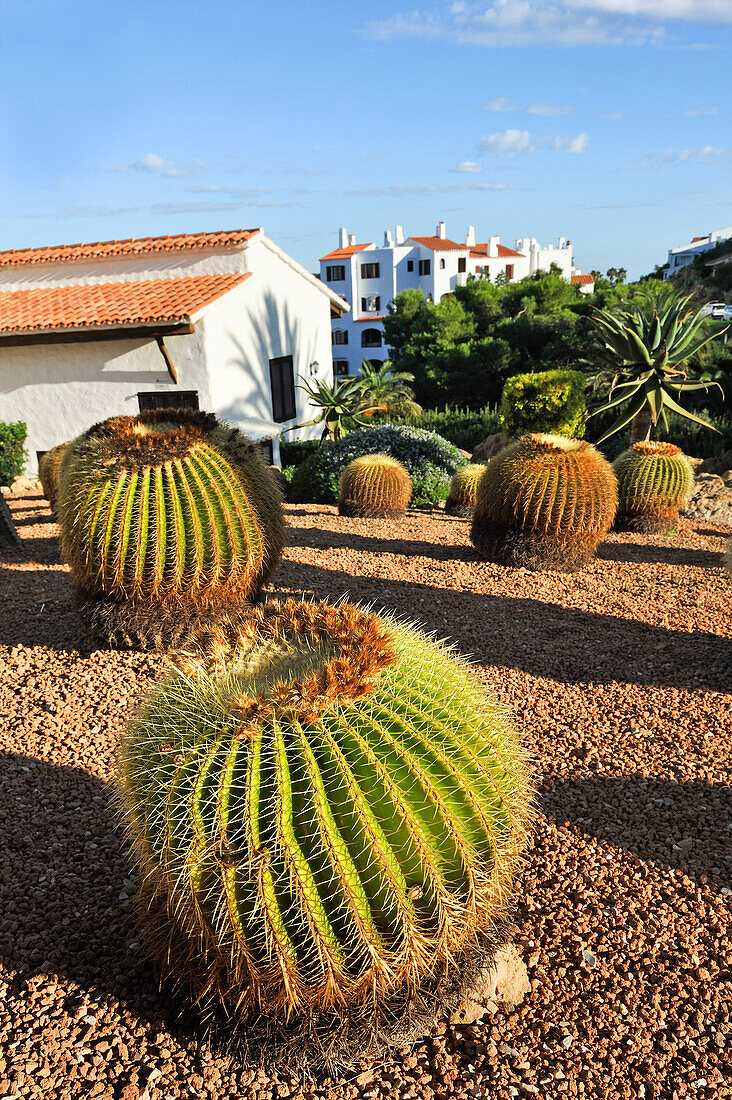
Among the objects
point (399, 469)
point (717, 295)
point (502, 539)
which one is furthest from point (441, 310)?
point (502, 539)

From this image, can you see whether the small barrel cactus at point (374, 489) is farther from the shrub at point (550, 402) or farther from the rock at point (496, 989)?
the rock at point (496, 989)

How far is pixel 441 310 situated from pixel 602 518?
35.3 m

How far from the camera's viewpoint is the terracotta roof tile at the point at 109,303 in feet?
53.7

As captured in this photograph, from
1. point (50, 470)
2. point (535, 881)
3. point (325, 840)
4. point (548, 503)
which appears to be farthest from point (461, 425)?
point (325, 840)

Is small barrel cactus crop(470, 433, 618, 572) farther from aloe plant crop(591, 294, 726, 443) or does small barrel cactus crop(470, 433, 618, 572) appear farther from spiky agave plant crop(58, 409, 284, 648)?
aloe plant crop(591, 294, 726, 443)

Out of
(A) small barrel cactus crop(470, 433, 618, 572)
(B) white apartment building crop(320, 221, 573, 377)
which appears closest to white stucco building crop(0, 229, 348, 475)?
(A) small barrel cactus crop(470, 433, 618, 572)

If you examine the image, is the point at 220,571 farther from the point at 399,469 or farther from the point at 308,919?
the point at 399,469

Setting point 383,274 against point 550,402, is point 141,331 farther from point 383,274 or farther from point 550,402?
point 383,274

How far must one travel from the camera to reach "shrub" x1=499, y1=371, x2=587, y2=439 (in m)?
15.4

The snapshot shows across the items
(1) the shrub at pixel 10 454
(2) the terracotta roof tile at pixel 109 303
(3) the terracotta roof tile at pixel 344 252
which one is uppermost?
(3) the terracotta roof tile at pixel 344 252

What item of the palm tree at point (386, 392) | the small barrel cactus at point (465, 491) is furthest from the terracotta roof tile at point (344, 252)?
the small barrel cactus at point (465, 491)

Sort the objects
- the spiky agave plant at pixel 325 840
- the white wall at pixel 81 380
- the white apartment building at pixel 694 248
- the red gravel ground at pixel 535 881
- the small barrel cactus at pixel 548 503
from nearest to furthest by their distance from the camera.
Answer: the spiky agave plant at pixel 325 840, the red gravel ground at pixel 535 881, the small barrel cactus at pixel 548 503, the white wall at pixel 81 380, the white apartment building at pixel 694 248

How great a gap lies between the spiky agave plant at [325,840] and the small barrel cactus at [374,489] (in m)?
9.36

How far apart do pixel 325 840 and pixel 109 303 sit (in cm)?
1782
